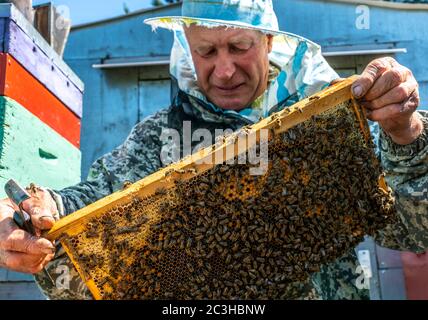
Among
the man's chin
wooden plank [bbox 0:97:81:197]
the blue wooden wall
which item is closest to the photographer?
the man's chin

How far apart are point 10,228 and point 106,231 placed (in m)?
0.36

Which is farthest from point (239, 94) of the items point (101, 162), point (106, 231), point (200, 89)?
point (106, 231)

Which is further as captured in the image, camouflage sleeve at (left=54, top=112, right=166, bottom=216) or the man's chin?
the man's chin

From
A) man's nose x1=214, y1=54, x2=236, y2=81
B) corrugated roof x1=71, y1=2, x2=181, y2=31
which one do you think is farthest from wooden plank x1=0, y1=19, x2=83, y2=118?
corrugated roof x1=71, y1=2, x2=181, y2=31

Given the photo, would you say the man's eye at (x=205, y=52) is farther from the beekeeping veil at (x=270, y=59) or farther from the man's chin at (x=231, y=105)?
the man's chin at (x=231, y=105)

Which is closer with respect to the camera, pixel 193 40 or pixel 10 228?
pixel 10 228

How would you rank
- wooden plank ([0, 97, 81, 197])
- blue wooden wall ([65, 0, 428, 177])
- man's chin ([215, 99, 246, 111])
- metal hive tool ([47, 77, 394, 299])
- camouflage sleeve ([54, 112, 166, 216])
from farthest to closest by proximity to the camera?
blue wooden wall ([65, 0, 428, 177]), wooden plank ([0, 97, 81, 197]), man's chin ([215, 99, 246, 111]), camouflage sleeve ([54, 112, 166, 216]), metal hive tool ([47, 77, 394, 299])

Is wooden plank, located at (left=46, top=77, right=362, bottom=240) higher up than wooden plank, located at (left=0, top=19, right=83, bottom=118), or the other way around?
wooden plank, located at (left=0, top=19, right=83, bottom=118)

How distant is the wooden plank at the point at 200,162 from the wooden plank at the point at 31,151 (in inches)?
60.0

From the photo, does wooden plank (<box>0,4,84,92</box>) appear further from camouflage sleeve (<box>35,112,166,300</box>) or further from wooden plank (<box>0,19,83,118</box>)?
camouflage sleeve (<box>35,112,166,300</box>)

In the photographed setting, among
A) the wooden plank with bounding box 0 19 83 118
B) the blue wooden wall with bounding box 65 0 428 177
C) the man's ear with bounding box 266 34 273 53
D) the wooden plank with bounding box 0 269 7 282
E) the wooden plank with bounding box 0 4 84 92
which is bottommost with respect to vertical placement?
the wooden plank with bounding box 0 269 7 282

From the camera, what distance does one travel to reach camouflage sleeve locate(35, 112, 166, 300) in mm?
2621
